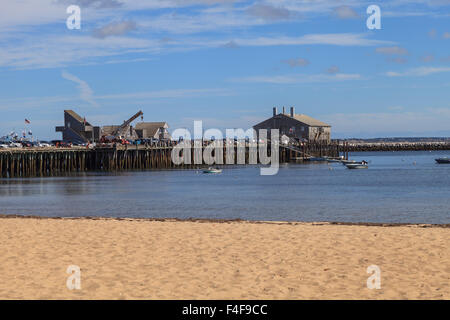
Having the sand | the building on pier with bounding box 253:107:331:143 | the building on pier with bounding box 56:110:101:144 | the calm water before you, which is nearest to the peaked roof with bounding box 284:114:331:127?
the building on pier with bounding box 253:107:331:143

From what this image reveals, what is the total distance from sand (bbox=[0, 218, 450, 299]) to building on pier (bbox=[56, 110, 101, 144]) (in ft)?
310

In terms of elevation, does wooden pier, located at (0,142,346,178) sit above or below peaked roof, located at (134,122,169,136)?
below

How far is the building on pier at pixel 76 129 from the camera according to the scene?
4444 inches

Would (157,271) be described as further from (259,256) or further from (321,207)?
(321,207)

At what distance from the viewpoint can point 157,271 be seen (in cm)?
1280

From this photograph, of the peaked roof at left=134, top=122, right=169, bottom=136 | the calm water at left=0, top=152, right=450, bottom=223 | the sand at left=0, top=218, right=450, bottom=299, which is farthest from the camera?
the peaked roof at left=134, top=122, right=169, bottom=136

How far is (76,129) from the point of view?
11469 centimetres

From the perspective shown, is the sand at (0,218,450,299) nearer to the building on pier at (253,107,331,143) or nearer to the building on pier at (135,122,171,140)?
the building on pier at (253,107,331,143)

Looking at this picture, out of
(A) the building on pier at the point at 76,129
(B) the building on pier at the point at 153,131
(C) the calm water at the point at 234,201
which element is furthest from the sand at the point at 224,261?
(B) the building on pier at the point at 153,131

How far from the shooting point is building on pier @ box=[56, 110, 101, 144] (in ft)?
370

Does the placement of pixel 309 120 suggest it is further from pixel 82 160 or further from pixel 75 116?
pixel 82 160

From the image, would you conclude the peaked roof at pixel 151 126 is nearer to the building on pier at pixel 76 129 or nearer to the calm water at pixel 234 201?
the building on pier at pixel 76 129

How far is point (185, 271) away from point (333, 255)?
344 cm
